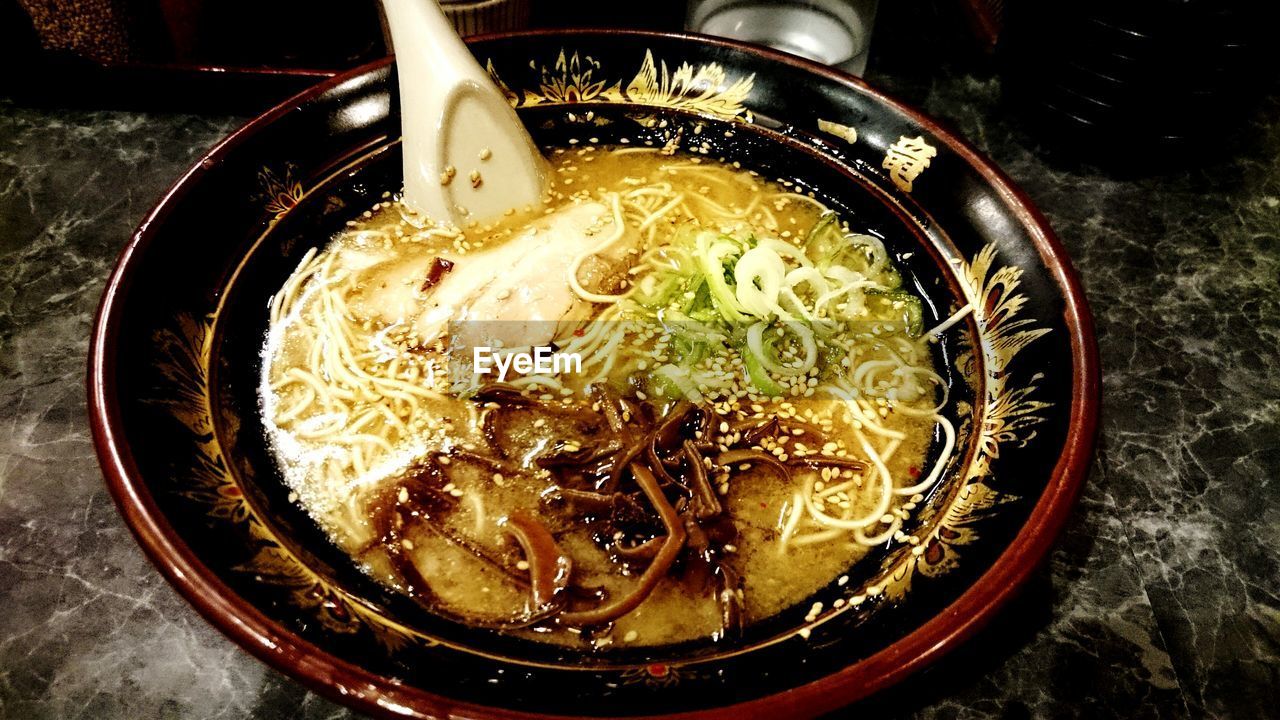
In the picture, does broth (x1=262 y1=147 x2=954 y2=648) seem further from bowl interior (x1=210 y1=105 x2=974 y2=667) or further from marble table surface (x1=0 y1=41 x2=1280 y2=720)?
marble table surface (x1=0 y1=41 x2=1280 y2=720)

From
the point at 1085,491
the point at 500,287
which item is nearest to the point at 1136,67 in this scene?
the point at 1085,491

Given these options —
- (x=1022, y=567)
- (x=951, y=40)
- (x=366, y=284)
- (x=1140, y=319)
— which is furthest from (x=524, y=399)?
(x=951, y=40)

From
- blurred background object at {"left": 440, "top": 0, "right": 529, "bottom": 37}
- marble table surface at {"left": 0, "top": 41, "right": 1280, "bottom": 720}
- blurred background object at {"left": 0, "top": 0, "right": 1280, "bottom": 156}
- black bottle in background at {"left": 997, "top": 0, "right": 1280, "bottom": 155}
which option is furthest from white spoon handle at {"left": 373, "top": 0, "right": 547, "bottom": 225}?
black bottle in background at {"left": 997, "top": 0, "right": 1280, "bottom": 155}

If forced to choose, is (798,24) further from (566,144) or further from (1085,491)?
(1085,491)

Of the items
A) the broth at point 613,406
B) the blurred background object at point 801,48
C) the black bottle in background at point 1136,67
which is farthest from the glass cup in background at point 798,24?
the broth at point 613,406

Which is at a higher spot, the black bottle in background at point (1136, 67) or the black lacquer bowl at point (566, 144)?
the black bottle in background at point (1136, 67)

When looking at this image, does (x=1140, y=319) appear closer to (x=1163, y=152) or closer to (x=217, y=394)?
(x=1163, y=152)

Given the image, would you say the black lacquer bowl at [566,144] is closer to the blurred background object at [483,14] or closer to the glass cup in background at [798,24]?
the blurred background object at [483,14]
